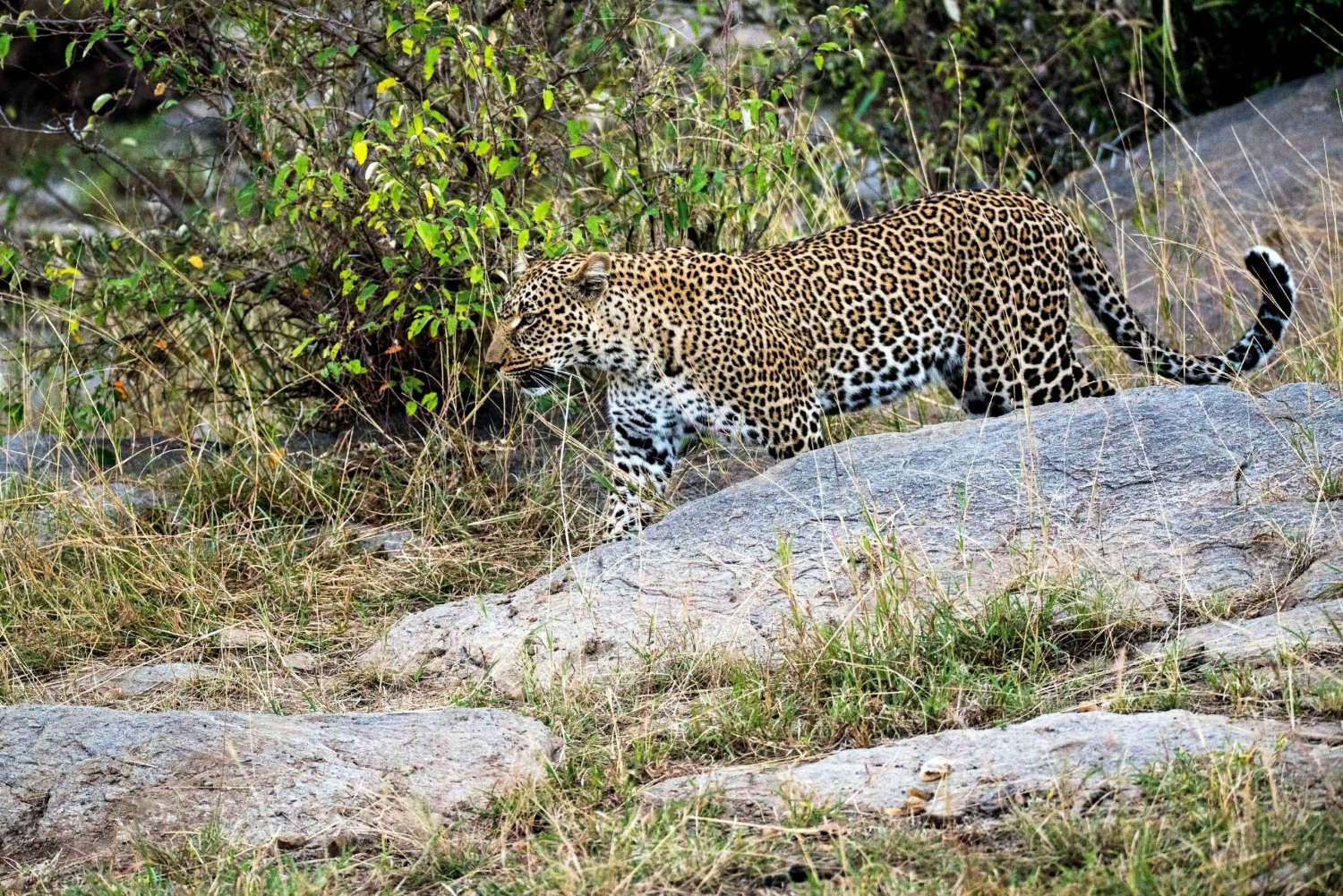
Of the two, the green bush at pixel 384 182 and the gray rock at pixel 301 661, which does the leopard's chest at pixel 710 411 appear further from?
the gray rock at pixel 301 661

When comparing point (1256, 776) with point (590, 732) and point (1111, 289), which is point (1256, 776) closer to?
point (590, 732)

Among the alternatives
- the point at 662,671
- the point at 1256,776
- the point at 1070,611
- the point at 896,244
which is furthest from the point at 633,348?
the point at 1256,776

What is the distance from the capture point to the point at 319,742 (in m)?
5.26

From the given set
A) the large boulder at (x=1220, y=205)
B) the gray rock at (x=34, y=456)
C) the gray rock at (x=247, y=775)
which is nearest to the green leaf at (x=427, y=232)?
the gray rock at (x=34, y=456)

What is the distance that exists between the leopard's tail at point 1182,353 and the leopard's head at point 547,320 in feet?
8.36

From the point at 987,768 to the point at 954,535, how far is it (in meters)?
1.83

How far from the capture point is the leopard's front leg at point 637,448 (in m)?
7.66

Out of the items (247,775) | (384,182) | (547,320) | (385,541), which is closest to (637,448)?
(547,320)

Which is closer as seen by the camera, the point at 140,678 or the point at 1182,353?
the point at 140,678

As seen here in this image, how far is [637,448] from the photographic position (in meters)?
7.86

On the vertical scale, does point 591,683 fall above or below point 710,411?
below

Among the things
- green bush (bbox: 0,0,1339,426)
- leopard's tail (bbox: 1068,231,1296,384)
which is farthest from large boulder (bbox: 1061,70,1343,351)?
green bush (bbox: 0,0,1339,426)

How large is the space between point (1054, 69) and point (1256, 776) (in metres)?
9.24

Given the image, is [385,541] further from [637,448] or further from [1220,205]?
[1220,205]
